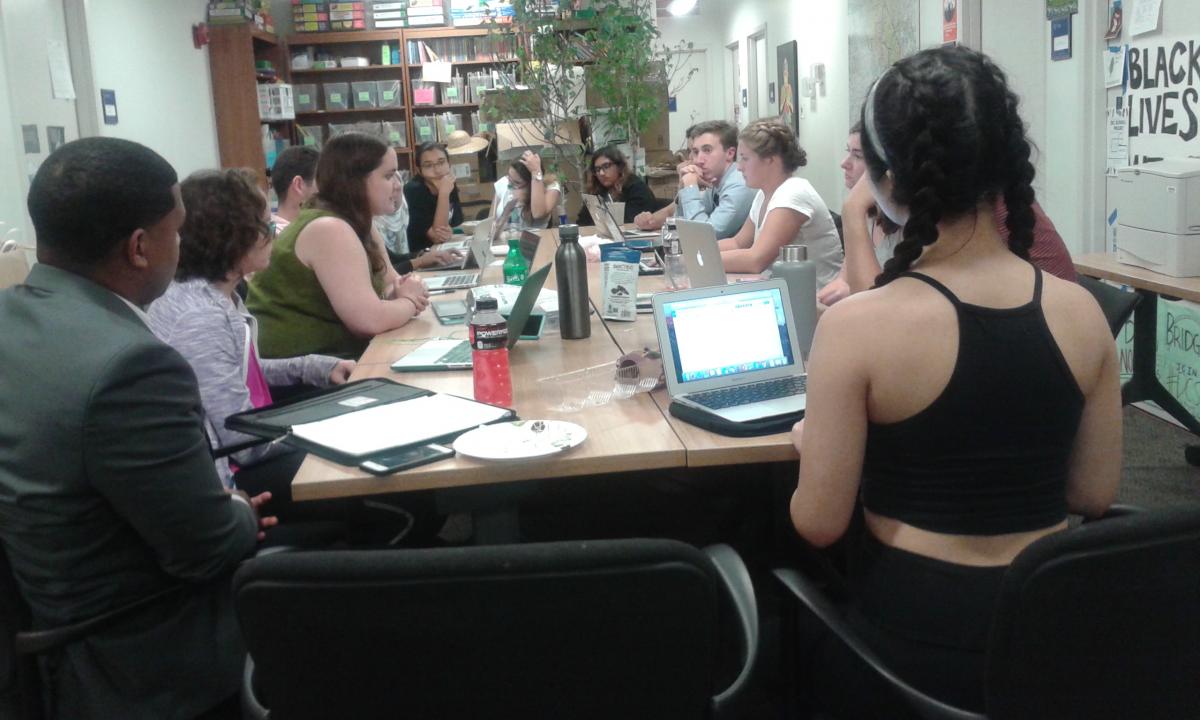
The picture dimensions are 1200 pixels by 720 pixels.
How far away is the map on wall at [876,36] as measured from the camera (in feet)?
20.0

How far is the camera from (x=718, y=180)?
5.20 metres

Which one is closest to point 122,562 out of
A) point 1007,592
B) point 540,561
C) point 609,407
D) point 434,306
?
point 540,561

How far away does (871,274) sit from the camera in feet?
9.18

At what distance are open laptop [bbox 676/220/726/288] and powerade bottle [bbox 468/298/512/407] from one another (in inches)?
29.8

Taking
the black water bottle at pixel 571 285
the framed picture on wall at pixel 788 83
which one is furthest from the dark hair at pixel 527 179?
the framed picture on wall at pixel 788 83

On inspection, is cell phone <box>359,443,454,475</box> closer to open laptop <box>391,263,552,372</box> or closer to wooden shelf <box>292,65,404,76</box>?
open laptop <box>391,263,552,372</box>

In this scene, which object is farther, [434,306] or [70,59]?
[70,59]

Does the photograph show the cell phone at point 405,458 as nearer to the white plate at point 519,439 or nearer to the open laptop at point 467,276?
the white plate at point 519,439

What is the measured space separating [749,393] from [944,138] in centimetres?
81

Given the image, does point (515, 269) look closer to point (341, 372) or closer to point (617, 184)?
point (341, 372)

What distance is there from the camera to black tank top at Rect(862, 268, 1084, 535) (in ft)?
4.29

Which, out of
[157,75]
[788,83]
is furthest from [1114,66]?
[788,83]

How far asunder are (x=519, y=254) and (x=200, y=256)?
1574mm

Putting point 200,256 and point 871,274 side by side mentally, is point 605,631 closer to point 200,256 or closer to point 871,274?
point 200,256
